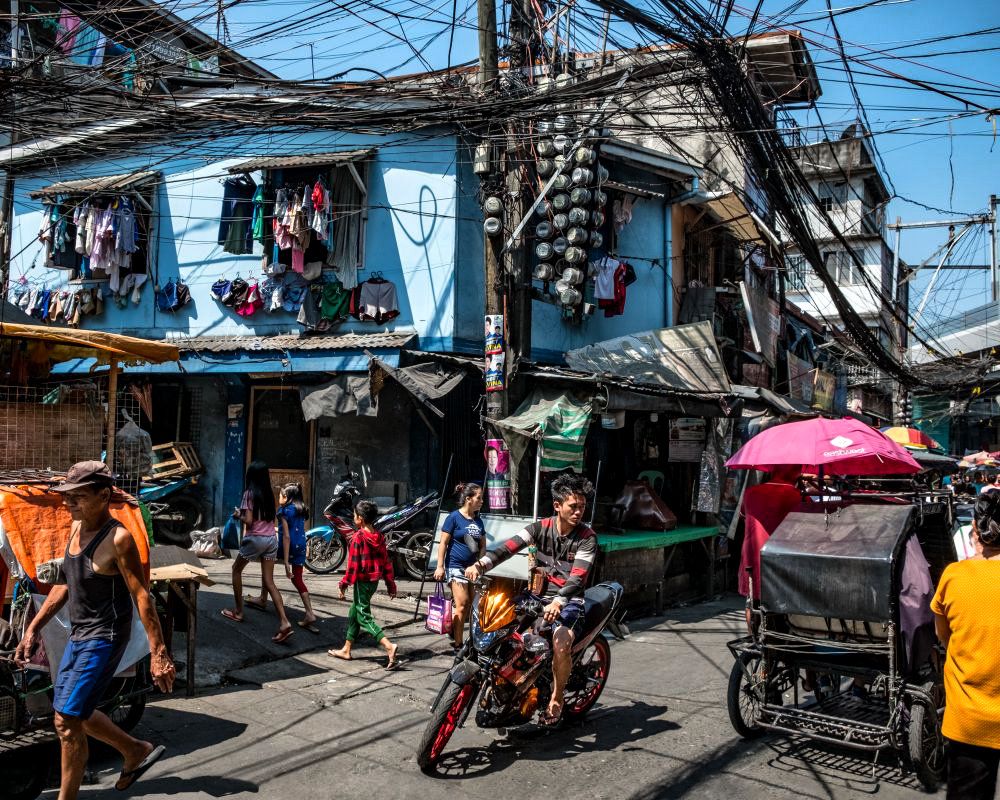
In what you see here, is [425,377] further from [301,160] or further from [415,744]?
[415,744]

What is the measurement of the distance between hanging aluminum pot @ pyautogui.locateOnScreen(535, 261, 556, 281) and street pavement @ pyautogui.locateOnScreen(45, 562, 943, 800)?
19.5ft

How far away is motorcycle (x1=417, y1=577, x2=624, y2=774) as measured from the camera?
17.0 ft

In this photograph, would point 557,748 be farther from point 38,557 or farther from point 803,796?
point 38,557

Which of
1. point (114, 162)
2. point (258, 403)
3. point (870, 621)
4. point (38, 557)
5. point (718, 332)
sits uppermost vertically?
point (114, 162)

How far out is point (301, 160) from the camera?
13195 millimetres

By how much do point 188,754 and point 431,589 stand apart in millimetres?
6236

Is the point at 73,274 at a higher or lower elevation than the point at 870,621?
higher

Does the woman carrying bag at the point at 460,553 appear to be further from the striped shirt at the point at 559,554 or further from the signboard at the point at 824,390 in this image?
the signboard at the point at 824,390

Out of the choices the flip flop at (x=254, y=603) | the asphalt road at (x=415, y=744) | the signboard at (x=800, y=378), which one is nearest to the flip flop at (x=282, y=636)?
the asphalt road at (x=415, y=744)

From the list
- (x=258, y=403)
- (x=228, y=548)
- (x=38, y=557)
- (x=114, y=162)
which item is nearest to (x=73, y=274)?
(x=114, y=162)

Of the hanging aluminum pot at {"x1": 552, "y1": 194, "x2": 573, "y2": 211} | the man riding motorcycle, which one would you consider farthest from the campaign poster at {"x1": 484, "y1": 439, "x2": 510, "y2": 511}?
the man riding motorcycle

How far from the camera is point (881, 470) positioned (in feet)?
25.3

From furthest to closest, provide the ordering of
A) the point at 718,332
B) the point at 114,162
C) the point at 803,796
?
the point at 718,332 < the point at 114,162 < the point at 803,796

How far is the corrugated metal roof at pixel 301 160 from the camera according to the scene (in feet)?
42.5
